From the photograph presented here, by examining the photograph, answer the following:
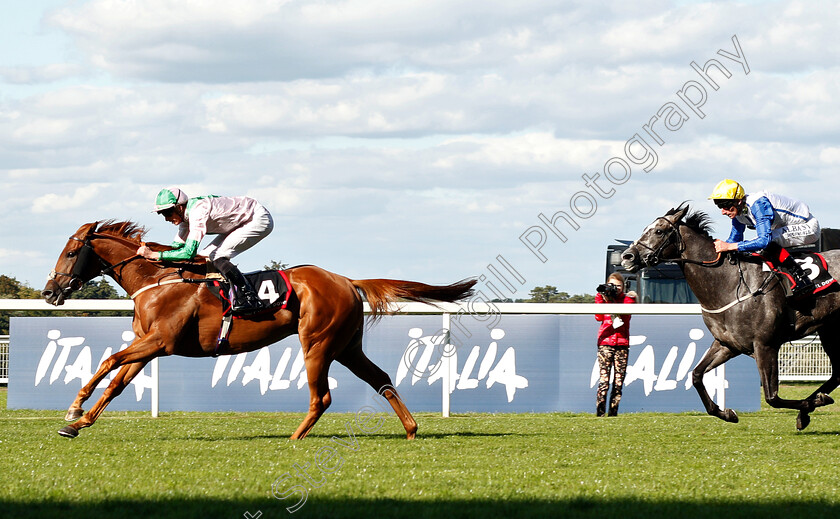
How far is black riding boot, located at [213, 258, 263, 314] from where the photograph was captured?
7145 millimetres

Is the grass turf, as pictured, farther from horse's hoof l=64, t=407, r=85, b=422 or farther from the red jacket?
the red jacket

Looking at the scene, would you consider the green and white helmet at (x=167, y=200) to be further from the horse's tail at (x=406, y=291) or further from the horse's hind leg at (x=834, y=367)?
the horse's hind leg at (x=834, y=367)

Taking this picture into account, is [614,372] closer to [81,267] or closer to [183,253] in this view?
[183,253]

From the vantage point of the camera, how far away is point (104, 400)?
6.89 meters

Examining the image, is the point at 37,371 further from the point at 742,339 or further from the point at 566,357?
the point at 742,339

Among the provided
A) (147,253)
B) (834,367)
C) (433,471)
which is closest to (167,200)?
(147,253)

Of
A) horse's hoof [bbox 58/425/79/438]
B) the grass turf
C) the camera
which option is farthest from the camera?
the camera

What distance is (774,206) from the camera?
7750 millimetres

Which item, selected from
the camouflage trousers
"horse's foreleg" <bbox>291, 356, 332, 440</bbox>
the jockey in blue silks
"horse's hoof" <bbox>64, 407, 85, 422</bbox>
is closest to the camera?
the camouflage trousers

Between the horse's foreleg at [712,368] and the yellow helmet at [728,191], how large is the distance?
1.14 meters

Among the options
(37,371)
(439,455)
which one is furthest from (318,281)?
(37,371)

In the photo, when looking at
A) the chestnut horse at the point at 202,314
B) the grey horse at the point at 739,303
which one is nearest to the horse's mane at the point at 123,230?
the chestnut horse at the point at 202,314

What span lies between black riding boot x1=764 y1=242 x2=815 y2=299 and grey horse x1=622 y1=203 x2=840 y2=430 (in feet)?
0.31

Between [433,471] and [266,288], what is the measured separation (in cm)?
242
